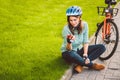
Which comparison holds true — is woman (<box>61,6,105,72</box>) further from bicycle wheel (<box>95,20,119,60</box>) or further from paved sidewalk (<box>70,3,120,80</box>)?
bicycle wheel (<box>95,20,119,60</box>)

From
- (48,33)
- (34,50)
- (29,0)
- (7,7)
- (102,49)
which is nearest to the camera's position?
(102,49)

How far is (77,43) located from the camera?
7.43 meters

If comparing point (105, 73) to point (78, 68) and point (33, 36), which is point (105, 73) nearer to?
point (78, 68)

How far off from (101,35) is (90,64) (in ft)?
3.48

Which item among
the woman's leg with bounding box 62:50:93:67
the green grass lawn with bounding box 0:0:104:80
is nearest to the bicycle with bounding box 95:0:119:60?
the woman's leg with bounding box 62:50:93:67

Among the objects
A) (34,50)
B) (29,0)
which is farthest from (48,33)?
(29,0)

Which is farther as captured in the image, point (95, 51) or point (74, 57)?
point (95, 51)

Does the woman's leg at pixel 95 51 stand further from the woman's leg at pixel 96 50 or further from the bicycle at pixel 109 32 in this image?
the bicycle at pixel 109 32

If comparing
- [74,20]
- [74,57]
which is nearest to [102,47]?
[74,57]

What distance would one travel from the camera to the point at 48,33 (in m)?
9.76

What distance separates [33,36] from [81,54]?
2.21 m

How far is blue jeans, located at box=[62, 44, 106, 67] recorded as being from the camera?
23.9 ft

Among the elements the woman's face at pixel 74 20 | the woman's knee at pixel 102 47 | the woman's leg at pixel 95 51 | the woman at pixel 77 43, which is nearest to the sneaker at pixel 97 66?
the woman at pixel 77 43

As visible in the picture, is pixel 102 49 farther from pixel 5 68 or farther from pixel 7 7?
pixel 7 7
